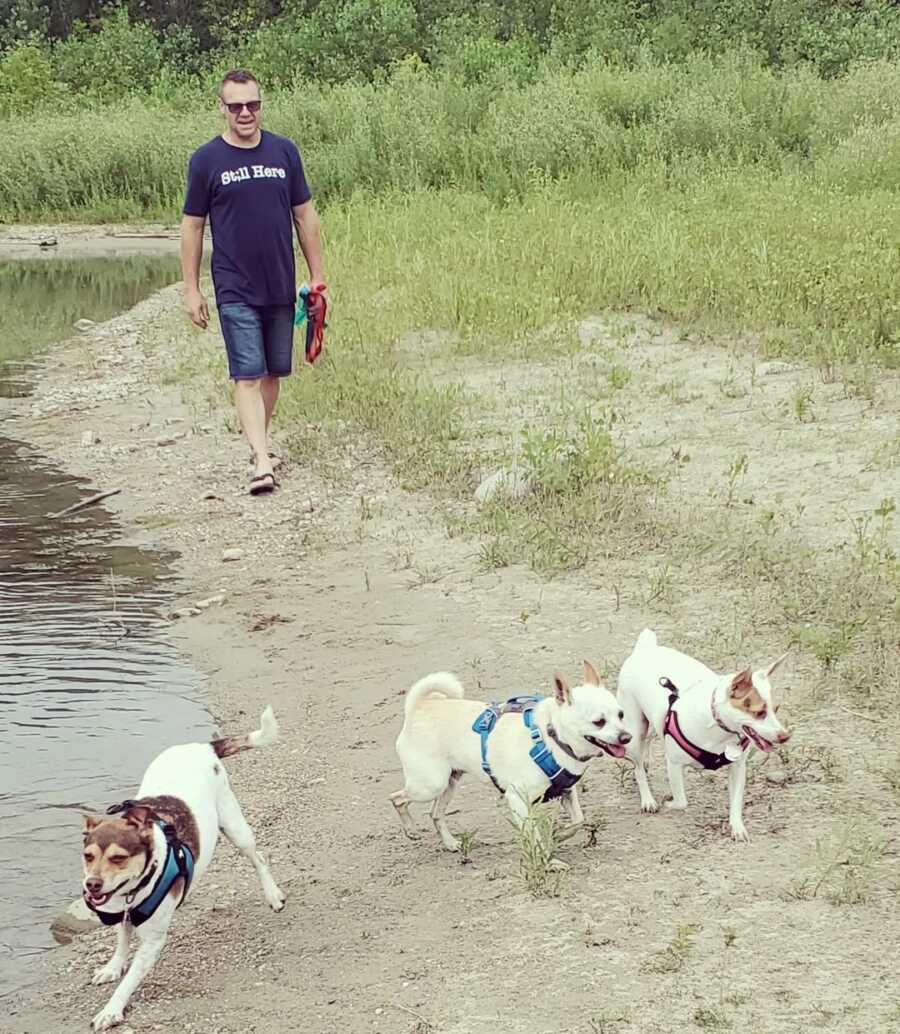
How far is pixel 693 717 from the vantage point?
4.60 m

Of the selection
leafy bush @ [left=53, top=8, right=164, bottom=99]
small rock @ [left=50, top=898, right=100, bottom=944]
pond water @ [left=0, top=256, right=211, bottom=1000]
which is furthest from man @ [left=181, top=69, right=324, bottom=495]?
leafy bush @ [left=53, top=8, right=164, bottom=99]

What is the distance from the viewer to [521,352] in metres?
11.0

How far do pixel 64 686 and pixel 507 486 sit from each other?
2.83m

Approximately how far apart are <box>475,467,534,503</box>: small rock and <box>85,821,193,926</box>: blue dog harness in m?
4.37

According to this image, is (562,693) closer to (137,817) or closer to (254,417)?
(137,817)

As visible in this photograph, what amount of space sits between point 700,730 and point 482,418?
5.46m

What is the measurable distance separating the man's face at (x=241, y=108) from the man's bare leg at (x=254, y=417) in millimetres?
1524

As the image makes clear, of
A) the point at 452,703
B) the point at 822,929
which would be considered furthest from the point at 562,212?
the point at 822,929

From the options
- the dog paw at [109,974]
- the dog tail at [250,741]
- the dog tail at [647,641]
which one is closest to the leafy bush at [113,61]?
the dog tail at [647,641]

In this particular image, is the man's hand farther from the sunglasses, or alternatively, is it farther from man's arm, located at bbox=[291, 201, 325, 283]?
the sunglasses

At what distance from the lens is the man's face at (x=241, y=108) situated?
27.1 ft

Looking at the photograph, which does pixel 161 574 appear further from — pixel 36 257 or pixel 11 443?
pixel 36 257

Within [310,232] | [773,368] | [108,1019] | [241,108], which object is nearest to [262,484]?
[310,232]

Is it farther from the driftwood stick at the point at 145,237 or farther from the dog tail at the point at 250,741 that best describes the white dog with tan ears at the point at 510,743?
the driftwood stick at the point at 145,237
